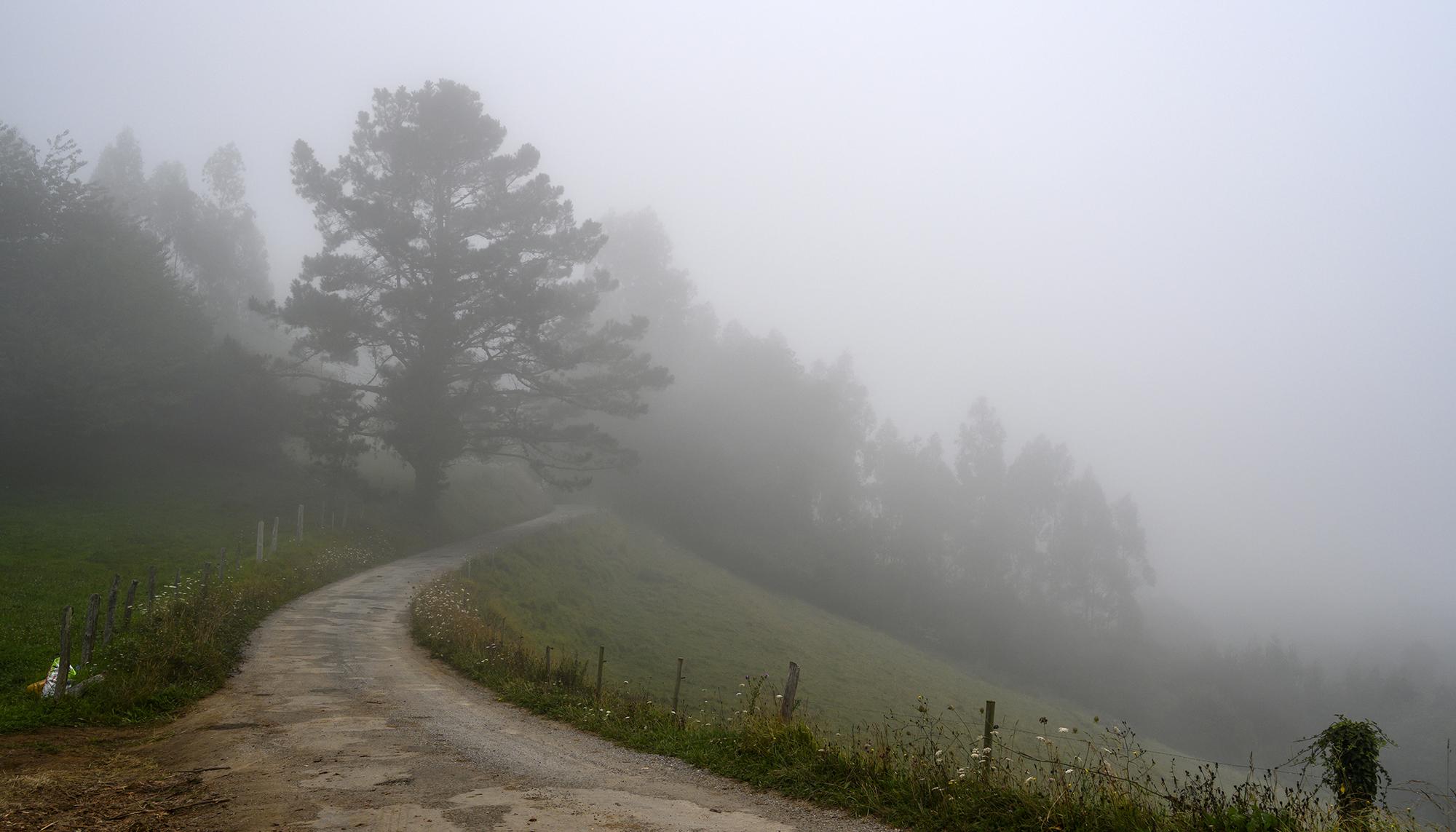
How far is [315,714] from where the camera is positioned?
12.0 meters

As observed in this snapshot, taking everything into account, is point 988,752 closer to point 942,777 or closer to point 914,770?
point 942,777

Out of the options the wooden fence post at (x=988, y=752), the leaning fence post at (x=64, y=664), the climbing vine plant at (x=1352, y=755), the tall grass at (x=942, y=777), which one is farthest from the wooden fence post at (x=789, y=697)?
the leaning fence post at (x=64, y=664)

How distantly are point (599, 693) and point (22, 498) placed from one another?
32.7 meters

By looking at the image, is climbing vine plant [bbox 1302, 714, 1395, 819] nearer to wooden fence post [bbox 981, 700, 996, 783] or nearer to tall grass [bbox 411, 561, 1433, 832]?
tall grass [bbox 411, 561, 1433, 832]

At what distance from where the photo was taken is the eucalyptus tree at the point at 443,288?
117 feet

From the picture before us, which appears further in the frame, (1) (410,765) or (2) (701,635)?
(2) (701,635)

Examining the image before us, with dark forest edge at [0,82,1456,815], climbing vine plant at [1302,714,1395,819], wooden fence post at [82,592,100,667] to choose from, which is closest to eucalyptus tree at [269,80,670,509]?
dark forest edge at [0,82,1456,815]

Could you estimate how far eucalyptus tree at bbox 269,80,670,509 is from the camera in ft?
117

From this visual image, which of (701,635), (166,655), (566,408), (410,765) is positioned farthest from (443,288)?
(410,765)

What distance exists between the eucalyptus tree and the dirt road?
22166mm

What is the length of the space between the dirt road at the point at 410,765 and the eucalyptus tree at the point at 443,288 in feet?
72.7

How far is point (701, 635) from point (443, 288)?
21.0m

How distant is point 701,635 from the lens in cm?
3328

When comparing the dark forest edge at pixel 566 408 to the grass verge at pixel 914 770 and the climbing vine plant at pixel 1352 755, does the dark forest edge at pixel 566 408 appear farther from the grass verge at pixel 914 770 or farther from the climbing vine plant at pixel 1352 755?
the climbing vine plant at pixel 1352 755
